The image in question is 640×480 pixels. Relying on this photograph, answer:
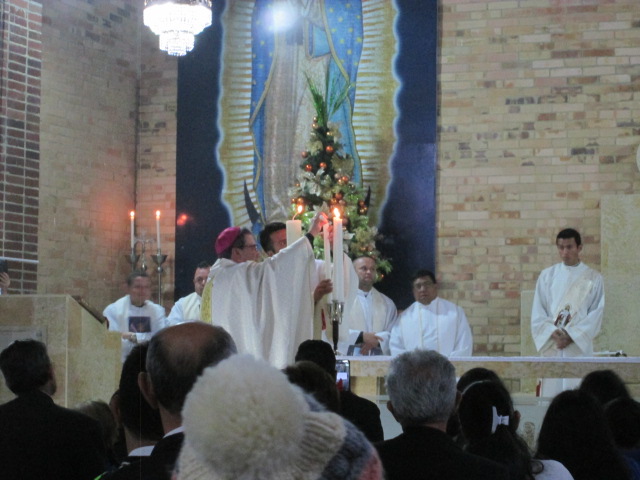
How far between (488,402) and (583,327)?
242 inches

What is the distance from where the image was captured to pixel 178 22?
27.3 ft

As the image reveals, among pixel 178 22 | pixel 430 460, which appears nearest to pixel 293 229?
pixel 430 460

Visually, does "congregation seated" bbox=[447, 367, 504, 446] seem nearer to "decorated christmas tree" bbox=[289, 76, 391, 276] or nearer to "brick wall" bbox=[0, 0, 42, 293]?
"brick wall" bbox=[0, 0, 42, 293]

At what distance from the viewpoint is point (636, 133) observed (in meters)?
9.63

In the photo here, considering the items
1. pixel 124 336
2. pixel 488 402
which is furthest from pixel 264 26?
pixel 488 402

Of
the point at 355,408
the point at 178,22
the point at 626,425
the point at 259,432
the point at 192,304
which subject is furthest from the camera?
the point at 178,22

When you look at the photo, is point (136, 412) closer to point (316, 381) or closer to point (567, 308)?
point (316, 381)

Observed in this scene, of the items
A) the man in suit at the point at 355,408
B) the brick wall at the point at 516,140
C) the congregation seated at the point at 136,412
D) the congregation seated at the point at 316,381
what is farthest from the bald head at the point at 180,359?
the brick wall at the point at 516,140

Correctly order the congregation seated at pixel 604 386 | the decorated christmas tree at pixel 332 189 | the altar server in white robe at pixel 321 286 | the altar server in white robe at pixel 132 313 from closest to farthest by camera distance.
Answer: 1. the altar server in white robe at pixel 132 313
2. the congregation seated at pixel 604 386
3. the altar server in white robe at pixel 321 286
4. the decorated christmas tree at pixel 332 189

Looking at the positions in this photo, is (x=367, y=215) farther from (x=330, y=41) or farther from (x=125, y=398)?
(x=125, y=398)

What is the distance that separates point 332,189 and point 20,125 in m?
5.75

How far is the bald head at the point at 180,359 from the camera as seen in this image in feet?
6.47

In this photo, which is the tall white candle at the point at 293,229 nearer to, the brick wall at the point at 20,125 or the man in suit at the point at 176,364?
the brick wall at the point at 20,125

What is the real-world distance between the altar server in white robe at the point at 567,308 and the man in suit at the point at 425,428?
6100 millimetres
